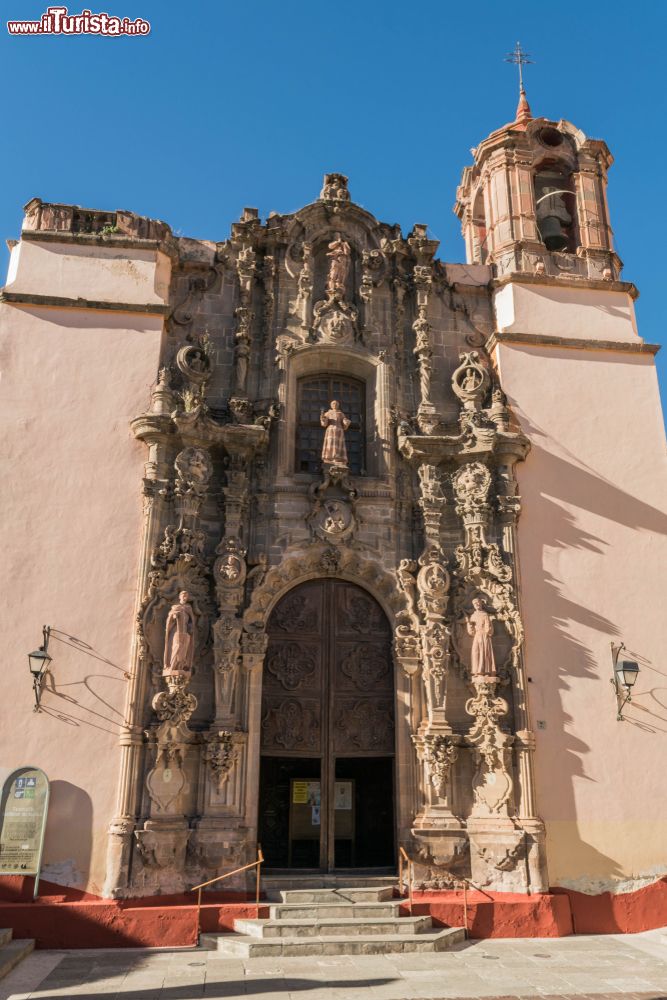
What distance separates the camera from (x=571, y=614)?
13.0 metres

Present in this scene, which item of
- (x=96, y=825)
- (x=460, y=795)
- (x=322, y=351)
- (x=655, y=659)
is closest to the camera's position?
(x=96, y=825)

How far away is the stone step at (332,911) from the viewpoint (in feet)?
34.4

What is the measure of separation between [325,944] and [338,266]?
10.7 meters

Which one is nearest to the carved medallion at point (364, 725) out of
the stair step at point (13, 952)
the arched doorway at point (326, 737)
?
the arched doorway at point (326, 737)

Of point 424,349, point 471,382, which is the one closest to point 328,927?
point 471,382

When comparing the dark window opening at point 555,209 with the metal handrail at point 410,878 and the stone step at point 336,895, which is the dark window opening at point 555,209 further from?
the stone step at point 336,895

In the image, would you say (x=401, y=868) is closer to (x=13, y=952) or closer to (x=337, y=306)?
(x=13, y=952)

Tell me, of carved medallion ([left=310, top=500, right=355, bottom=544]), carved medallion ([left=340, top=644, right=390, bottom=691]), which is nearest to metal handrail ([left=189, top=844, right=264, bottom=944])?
carved medallion ([left=340, top=644, right=390, bottom=691])

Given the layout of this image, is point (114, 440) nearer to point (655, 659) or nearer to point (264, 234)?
point (264, 234)

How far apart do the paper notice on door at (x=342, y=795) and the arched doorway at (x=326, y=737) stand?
0.6 inches

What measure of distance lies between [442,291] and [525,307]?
60.8 inches

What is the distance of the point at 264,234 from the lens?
1480 centimetres

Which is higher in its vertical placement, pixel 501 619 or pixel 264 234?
pixel 264 234

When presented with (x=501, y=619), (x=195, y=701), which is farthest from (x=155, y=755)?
(x=501, y=619)
